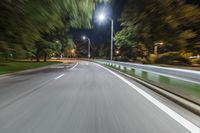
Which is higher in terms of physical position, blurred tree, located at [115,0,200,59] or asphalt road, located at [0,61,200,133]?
blurred tree, located at [115,0,200,59]

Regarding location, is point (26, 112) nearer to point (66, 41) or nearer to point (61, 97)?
point (61, 97)

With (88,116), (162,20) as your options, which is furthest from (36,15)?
(162,20)

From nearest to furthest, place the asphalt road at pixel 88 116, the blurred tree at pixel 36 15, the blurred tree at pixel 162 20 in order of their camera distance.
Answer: the asphalt road at pixel 88 116 → the blurred tree at pixel 36 15 → the blurred tree at pixel 162 20

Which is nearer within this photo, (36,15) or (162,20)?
(36,15)

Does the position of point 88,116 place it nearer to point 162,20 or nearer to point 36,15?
point 36,15

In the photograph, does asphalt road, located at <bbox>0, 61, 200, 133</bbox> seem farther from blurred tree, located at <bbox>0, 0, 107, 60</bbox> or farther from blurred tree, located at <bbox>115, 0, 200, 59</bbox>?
blurred tree, located at <bbox>115, 0, 200, 59</bbox>

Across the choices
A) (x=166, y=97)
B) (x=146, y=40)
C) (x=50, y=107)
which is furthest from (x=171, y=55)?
(x=50, y=107)

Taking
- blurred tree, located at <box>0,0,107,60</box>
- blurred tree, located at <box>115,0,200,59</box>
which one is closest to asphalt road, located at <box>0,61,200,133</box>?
blurred tree, located at <box>0,0,107,60</box>

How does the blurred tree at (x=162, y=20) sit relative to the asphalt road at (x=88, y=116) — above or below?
above

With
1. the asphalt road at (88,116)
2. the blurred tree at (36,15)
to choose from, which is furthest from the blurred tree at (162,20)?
the asphalt road at (88,116)

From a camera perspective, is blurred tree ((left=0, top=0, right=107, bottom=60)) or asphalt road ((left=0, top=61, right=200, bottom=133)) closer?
asphalt road ((left=0, top=61, right=200, bottom=133))

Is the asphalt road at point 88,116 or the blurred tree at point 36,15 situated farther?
the blurred tree at point 36,15

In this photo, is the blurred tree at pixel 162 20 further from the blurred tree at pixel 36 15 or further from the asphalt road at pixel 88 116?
the asphalt road at pixel 88 116

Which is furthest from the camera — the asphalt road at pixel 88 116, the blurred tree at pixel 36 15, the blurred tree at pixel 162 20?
the blurred tree at pixel 162 20
